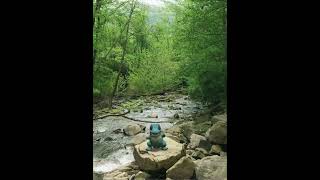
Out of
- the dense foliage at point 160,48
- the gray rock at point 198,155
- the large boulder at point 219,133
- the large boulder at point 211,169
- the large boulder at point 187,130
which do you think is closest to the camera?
the large boulder at point 211,169

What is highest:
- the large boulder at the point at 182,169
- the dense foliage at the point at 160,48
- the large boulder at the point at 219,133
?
the dense foliage at the point at 160,48

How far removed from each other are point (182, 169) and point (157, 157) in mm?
394

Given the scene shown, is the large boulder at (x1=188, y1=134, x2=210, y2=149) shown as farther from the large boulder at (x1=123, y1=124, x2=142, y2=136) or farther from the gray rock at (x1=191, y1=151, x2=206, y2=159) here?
the large boulder at (x1=123, y1=124, x2=142, y2=136)

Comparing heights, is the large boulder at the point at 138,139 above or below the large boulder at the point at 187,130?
below

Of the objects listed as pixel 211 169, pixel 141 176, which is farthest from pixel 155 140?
pixel 211 169

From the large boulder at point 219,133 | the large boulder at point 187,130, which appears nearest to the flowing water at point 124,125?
the large boulder at point 187,130

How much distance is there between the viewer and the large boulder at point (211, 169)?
3.72m

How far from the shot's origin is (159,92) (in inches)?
385

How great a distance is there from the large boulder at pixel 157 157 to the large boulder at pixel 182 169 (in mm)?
134

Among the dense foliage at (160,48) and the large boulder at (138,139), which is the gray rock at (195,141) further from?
the dense foliage at (160,48)

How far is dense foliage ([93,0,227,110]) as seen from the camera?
548 cm

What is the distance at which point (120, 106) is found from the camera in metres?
8.34

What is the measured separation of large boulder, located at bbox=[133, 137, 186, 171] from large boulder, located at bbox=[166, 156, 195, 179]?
134 millimetres
